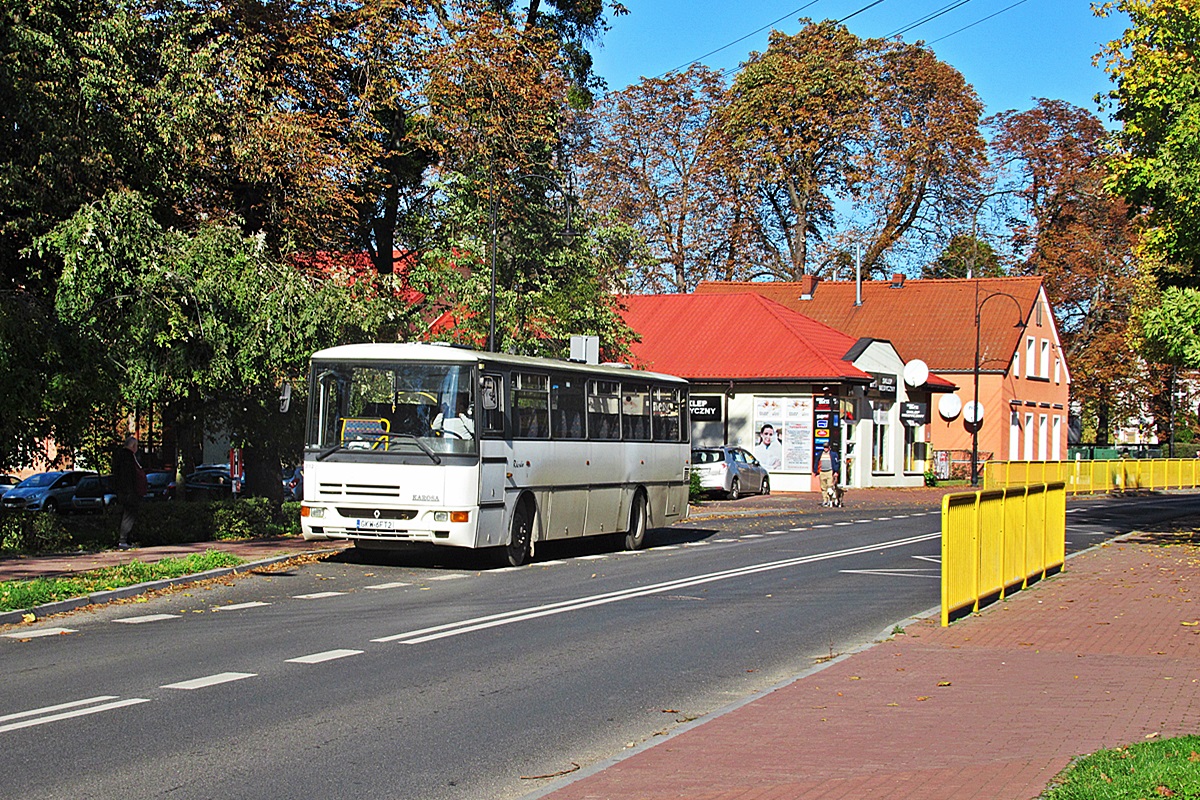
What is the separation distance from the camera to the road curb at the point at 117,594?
1357cm

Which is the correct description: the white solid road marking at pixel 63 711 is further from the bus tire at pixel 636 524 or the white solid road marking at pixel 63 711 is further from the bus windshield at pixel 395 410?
the bus tire at pixel 636 524

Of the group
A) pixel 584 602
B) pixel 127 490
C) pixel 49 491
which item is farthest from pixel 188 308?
pixel 49 491

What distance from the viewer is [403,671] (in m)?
10.7

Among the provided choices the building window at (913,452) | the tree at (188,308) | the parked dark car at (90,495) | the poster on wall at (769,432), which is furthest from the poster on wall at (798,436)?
the tree at (188,308)

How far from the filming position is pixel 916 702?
9398mm

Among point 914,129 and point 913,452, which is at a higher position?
point 914,129

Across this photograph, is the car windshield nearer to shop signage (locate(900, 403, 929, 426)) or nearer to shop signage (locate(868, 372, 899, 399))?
shop signage (locate(868, 372, 899, 399))

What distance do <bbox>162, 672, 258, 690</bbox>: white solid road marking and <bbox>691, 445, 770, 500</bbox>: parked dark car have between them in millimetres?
31376

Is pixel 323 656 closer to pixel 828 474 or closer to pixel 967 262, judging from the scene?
pixel 828 474

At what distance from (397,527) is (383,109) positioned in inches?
535

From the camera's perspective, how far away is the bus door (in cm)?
1881

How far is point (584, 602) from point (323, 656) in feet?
15.3

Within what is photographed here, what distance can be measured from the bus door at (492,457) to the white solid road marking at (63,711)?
31.3 ft

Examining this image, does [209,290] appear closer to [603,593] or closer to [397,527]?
[397,527]
